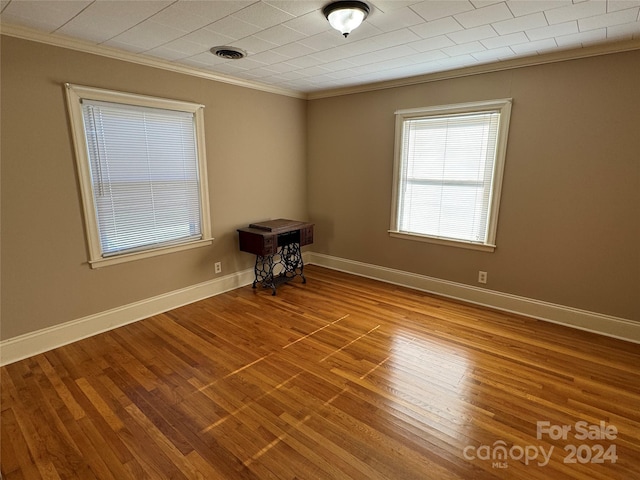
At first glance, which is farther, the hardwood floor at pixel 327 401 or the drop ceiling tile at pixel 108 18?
the drop ceiling tile at pixel 108 18

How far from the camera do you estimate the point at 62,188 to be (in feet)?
8.52

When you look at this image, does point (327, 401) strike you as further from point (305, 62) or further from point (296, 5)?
point (305, 62)

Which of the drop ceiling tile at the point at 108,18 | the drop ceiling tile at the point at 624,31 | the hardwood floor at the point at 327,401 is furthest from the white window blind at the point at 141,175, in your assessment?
the drop ceiling tile at the point at 624,31

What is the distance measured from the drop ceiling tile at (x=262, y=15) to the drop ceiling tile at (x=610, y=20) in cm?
195

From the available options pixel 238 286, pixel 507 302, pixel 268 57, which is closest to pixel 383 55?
pixel 268 57

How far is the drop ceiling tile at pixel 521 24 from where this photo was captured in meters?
2.10

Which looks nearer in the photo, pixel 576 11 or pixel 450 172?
pixel 576 11

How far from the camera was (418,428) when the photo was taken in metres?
1.88

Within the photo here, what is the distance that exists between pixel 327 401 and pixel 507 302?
2313 millimetres

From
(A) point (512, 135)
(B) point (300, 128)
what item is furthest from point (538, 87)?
(B) point (300, 128)

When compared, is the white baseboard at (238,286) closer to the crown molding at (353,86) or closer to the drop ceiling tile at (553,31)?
the crown molding at (353,86)

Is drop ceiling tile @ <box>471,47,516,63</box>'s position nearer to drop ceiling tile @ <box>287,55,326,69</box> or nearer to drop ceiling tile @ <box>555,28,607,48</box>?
drop ceiling tile @ <box>555,28,607,48</box>

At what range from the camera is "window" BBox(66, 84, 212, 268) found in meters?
2.71

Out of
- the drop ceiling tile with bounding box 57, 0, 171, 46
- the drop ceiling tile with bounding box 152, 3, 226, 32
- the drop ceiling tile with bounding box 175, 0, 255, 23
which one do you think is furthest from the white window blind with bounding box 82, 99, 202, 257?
the drop ceiling tile with bounding box 175, 0, 255, 23
